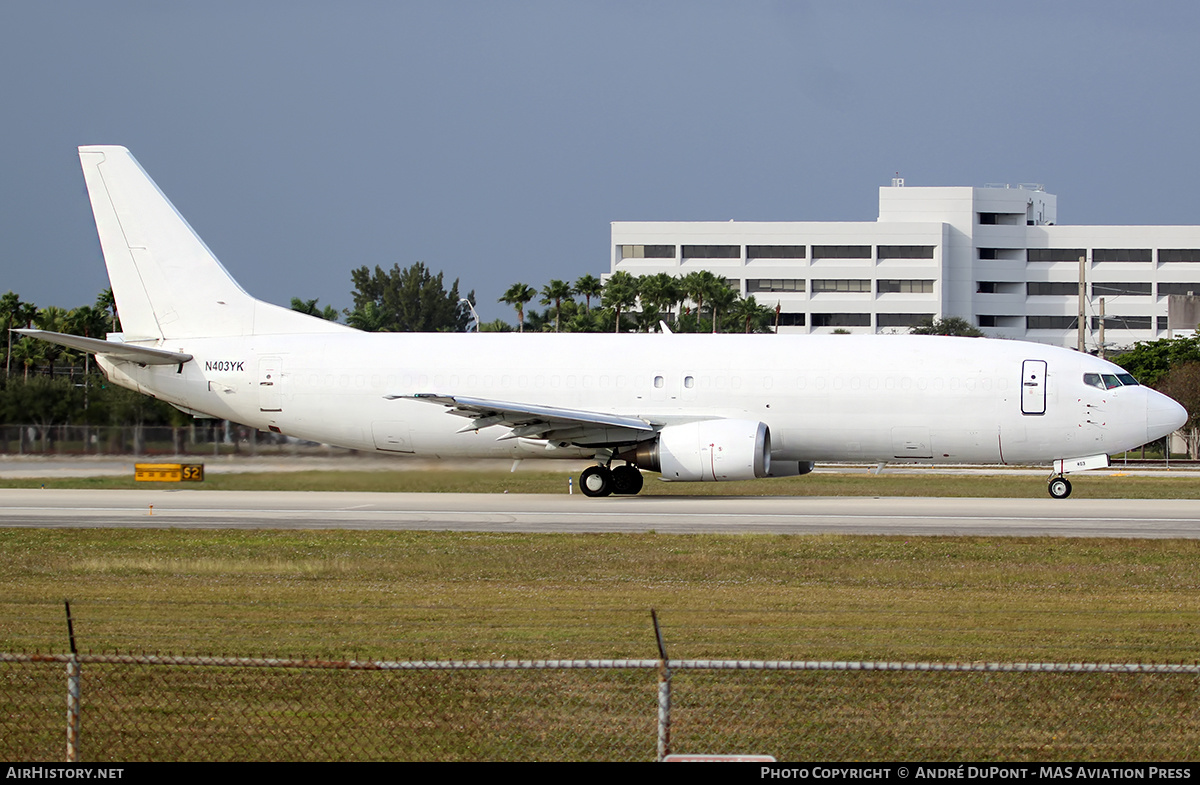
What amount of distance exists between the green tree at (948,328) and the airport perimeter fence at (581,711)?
354 ft

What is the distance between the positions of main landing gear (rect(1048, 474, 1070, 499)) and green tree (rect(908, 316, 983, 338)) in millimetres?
85285

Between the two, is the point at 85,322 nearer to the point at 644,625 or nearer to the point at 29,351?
the point at 29,351

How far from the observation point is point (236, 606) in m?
13.5

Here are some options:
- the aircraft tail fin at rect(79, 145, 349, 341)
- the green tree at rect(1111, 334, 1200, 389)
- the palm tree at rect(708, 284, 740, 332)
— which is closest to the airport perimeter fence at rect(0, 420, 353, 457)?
the aircraft tail fin at rect(79, 145, 349, 341)

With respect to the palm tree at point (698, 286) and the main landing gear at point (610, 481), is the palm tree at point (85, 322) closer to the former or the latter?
the palm tree at point (698, 286)

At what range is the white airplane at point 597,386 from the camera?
28344 millimetres

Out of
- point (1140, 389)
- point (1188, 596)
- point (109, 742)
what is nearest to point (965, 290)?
point (1140, 389)

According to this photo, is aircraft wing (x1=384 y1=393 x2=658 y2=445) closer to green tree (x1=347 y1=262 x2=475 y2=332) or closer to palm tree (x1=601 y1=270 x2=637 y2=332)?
palm tree (x1=601 y1=270 x2=637 y2=332)

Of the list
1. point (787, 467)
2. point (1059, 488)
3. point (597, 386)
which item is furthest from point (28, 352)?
point (1059, 488)

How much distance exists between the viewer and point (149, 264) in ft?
102

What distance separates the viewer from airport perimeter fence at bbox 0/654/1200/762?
7.82 metres

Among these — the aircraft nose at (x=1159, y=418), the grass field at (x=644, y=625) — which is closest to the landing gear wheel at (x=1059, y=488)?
the aircraft nose at (x=1159, y=418)

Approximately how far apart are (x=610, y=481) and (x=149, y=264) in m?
13.0

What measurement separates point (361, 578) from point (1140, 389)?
67.5ft
